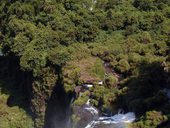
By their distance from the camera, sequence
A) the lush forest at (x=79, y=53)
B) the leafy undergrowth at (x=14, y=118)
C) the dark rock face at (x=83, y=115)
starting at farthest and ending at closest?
the leafy undergrowth at (x=14, y=118) < the lush forest at (x=79, y=53) < the dark rock face at (x=83, y=115)

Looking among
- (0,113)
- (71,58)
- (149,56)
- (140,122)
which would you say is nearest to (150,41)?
(149,56)

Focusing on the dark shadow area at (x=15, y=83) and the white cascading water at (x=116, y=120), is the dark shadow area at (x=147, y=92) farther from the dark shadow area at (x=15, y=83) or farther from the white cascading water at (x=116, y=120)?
the dark shadow area at (x=15, y=83)

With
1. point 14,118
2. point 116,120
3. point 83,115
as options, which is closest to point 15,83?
point 14,118

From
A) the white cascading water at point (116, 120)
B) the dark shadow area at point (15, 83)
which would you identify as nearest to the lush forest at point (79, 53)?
the dark shadow area at point (15, 83)

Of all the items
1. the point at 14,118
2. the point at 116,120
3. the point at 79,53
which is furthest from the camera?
the point at 14,118

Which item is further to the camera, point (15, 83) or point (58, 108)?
point (15, 83)

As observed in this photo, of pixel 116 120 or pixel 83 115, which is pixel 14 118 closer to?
pixel 83 115
